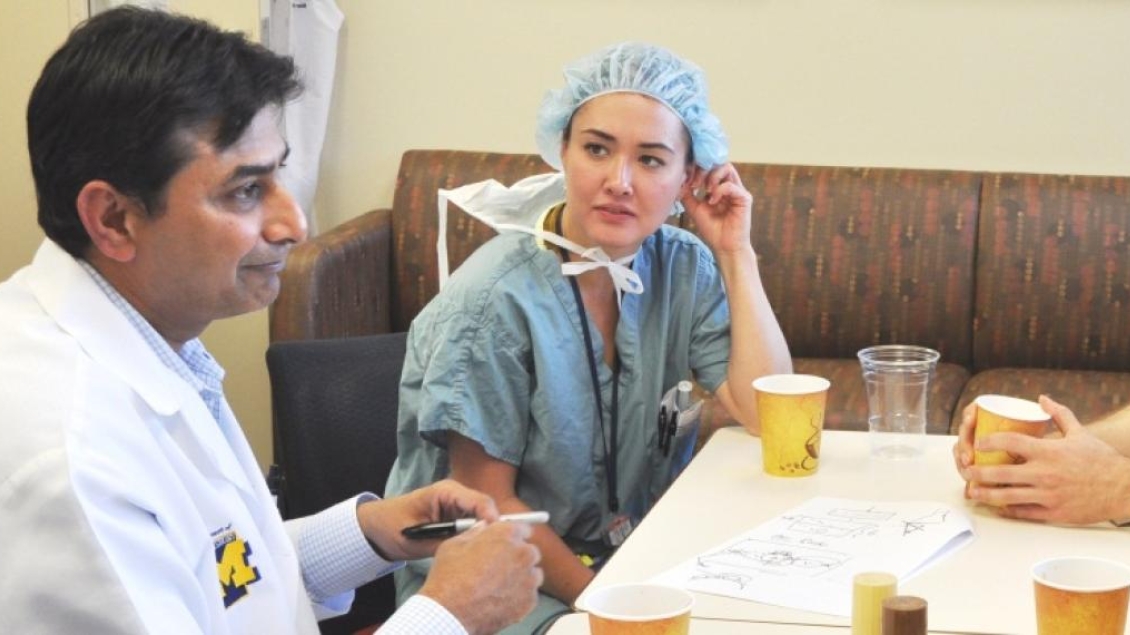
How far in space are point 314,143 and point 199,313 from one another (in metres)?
2.65

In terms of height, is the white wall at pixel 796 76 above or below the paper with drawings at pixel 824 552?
above

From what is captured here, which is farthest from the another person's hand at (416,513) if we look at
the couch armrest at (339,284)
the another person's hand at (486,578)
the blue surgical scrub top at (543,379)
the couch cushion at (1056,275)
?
the couch cushion at (1056,275)

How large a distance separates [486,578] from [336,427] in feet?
2.96

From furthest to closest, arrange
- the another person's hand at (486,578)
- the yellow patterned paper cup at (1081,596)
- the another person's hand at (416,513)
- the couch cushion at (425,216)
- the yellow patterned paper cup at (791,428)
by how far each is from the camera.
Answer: the couch cushion at (425,216), the yellow patterned paper cup at (791,428), the another person's hand at (416,513), the another person's hand at (486,578), the yellow patterned paper cup at (1081,596)

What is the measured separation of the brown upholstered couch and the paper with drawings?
1.67 metres

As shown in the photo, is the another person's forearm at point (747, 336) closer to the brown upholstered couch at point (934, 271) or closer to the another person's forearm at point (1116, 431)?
the another person's forearm at point (1116, 431)

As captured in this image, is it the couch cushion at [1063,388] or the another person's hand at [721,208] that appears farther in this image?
the couch cushion at [1063,388]

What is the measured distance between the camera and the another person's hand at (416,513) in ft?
5.69

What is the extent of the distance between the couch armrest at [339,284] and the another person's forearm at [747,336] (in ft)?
4.48

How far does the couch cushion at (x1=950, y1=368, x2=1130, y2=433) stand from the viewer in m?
3.34

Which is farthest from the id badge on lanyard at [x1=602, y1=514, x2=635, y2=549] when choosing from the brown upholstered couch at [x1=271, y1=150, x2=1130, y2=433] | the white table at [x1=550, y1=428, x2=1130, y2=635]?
the brown upholstered couch at [x1=271, y1=150, x2=1130, y2=433]

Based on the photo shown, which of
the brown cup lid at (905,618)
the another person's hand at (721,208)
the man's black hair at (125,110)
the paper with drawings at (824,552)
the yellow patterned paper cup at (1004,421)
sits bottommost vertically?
the paper with drawings at (824,552)

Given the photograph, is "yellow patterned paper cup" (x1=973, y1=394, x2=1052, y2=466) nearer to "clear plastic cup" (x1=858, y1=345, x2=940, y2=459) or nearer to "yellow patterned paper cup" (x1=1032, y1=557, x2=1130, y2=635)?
"clear plastic cup" (x1=858, y1=345, x2=940, y2=459)

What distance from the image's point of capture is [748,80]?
4020 millimetres
